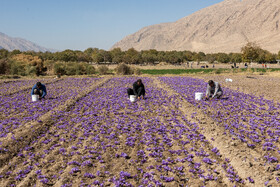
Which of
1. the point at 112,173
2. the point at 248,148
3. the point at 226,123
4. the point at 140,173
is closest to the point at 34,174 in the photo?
the point at 112,173

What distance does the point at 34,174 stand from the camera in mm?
6078

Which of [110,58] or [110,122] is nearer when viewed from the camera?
[110,122]

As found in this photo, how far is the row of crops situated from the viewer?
5953mm

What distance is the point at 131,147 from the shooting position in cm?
793

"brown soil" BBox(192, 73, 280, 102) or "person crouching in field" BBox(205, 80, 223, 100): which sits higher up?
"person crouching in field" BBox(205, 80, 223, 100)

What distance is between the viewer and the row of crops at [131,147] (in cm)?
595

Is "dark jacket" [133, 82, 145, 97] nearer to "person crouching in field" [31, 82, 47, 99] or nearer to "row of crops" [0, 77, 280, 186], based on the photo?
"row of crops" [0, 77, 280, 186]

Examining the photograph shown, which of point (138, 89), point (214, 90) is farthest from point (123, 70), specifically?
point (214, 90)

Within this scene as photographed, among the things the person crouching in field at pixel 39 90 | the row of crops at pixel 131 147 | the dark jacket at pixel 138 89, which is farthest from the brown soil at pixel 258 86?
the person crouching in field at pixel 39 90

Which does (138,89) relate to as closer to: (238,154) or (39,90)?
(39,90)

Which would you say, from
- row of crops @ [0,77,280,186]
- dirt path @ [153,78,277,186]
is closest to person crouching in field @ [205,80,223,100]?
row of crops @ [0,77,280,186]

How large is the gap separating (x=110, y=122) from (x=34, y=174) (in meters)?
5.00

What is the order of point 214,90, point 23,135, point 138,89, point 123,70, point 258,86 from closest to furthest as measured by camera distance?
point 23,135 < point 138,89 < point 214,90 < point 258,86 < point 123,70

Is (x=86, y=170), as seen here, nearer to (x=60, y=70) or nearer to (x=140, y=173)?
(x=140, y=173)
